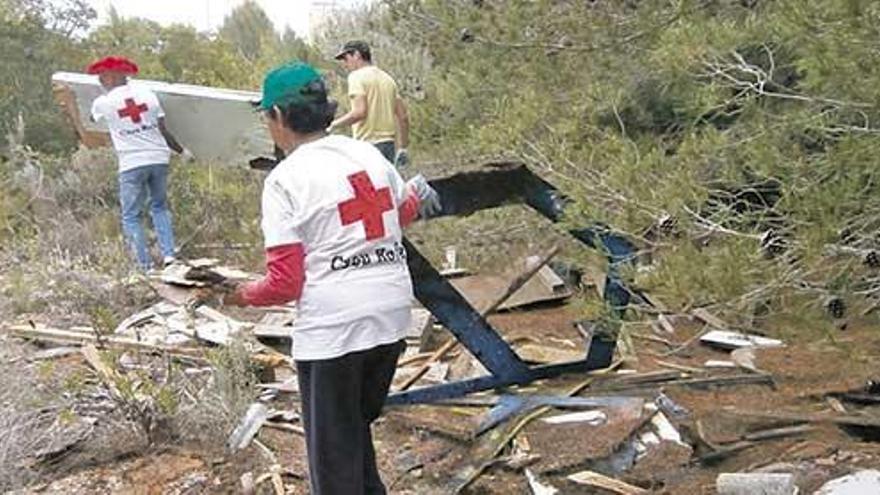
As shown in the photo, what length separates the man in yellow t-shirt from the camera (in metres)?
7.61

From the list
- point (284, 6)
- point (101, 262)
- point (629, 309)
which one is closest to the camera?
point (629, 309)

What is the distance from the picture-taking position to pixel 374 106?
7.66 metres

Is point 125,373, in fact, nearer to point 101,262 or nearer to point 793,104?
point 101,262

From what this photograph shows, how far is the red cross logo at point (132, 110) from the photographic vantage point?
7.70 metres

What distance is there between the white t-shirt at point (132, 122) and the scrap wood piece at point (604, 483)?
15.3 ft

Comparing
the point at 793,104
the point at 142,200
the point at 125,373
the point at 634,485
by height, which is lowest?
the point at 634,485

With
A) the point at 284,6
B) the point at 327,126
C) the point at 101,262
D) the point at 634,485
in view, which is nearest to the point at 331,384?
the point at 327,126

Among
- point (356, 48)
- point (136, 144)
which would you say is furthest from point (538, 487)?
point (136, 144)

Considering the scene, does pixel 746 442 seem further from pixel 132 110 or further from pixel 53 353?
pixel 132 110

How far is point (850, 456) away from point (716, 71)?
6.15 feet

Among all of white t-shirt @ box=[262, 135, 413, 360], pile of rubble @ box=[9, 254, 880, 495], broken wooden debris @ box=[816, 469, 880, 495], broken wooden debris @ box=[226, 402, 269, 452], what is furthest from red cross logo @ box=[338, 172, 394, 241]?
broken wooden debris @ box=[816, 469, 880, 495]

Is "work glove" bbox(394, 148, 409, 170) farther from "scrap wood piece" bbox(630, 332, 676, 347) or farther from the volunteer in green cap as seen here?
the volunteer in green cap

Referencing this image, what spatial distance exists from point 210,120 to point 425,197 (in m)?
4.52

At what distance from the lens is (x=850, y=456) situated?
433cm
